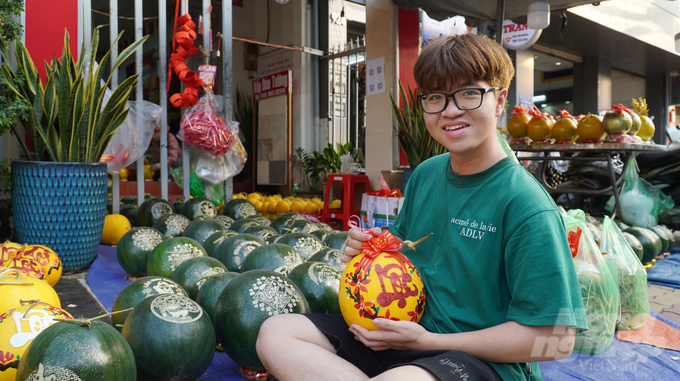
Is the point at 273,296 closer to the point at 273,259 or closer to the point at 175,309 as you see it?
the point at 175,309

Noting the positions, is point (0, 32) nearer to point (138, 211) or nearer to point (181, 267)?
point (138, 211)

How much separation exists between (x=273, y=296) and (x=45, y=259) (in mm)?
1812

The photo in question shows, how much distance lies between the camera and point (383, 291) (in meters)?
1.41

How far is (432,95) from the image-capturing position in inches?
57.4

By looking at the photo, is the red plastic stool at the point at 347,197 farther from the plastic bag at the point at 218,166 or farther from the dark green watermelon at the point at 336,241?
the dark green watermelon at the point at 336,241

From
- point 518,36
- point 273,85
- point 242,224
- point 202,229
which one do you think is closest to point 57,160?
point 202,229

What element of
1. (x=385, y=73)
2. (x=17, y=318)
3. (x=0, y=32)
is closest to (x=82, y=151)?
(x=0, y=32)

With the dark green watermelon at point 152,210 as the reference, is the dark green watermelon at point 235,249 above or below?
below

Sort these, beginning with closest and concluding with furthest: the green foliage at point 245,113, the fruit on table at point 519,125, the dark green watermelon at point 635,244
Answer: the dark green watermelon at point 635,244 → the fruit on table at point 519,125 → the green foliage at point 245,113

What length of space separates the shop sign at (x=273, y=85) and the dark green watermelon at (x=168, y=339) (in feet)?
21.7

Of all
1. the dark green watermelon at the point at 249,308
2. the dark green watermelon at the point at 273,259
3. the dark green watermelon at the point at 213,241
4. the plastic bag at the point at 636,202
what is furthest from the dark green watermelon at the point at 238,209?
the plastic bag at the point at 636,202

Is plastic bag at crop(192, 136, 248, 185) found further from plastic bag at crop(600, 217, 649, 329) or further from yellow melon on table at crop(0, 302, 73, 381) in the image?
plastic bag at crop(600, 217, 649, 329)

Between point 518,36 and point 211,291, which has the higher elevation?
point 518,36

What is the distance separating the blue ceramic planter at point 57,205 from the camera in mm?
3441
